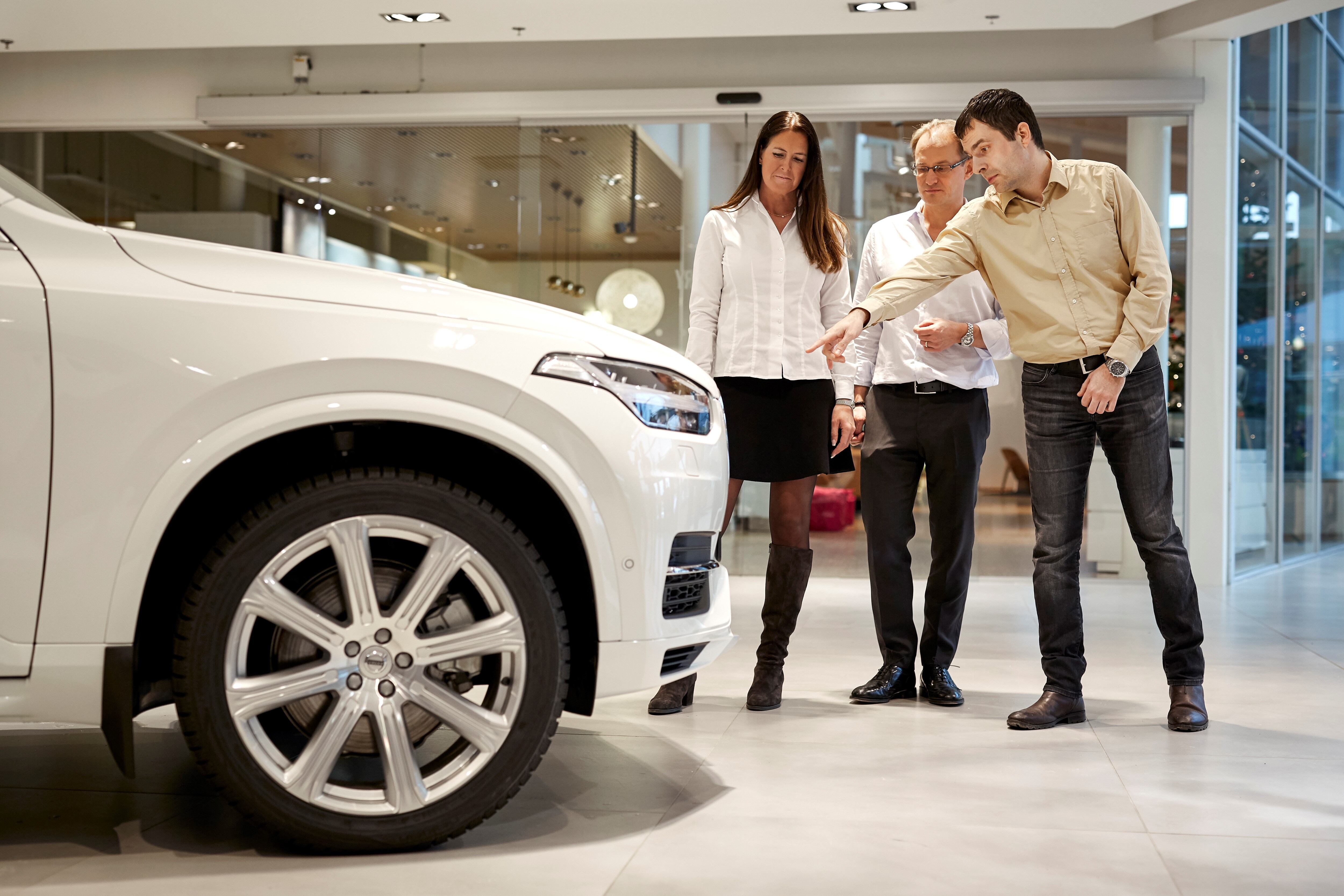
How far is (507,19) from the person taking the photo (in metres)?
6.60

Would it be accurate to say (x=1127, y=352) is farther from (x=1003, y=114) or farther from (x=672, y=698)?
(x=672, y=698)

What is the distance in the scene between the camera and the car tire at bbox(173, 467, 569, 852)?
1886 mm

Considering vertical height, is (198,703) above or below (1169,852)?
above

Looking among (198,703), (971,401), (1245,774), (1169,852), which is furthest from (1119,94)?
(198,703)

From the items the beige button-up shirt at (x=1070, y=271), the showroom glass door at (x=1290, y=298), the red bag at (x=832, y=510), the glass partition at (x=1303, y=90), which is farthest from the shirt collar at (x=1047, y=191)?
the glass partition at (x=1303, y=90)

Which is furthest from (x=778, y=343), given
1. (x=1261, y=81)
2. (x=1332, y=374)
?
(x=1332, y=374)

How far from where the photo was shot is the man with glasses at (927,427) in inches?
129

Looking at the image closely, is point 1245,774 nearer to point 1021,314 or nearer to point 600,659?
point 1021,314

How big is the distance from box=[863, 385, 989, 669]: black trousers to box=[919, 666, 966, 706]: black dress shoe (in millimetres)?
26

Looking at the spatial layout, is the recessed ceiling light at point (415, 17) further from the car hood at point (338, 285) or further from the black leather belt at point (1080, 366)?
the car hood at point (338, 285)

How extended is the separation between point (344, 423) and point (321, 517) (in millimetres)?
175

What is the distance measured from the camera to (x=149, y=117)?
7926 mm

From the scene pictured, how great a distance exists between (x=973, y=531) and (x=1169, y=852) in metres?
1.37

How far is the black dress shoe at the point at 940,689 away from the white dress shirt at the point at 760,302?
0.83 meters
